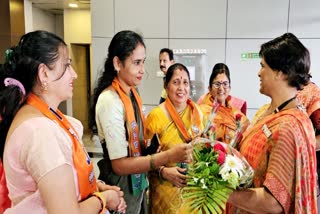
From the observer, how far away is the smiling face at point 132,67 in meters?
1.52

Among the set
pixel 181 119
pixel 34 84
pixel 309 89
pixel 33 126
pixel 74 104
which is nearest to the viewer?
pixel 33 126

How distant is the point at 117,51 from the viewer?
1.52 m

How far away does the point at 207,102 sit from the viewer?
9.47 ft

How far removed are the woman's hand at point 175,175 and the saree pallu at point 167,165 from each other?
88mm

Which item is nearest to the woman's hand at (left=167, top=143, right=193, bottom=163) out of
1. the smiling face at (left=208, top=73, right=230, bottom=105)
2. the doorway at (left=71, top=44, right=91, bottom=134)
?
the smiling face at (left=208, top=73, right=230, bottom=105)

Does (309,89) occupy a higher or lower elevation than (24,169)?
higher

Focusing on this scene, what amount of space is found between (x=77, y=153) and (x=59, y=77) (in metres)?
0.29

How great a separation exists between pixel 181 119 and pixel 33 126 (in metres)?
1.17

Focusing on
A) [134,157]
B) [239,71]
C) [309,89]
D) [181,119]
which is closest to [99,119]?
[134,157]

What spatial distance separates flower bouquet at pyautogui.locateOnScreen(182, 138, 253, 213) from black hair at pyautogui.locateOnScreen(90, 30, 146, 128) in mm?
750

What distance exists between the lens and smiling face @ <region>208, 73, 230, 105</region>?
9.02 ft

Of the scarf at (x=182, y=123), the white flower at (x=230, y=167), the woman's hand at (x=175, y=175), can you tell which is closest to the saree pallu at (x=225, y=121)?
the scarf at (x=182, y=123)

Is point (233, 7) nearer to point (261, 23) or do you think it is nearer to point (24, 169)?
point (261, 23)

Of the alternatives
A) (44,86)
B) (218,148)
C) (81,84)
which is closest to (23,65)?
(44,86)
